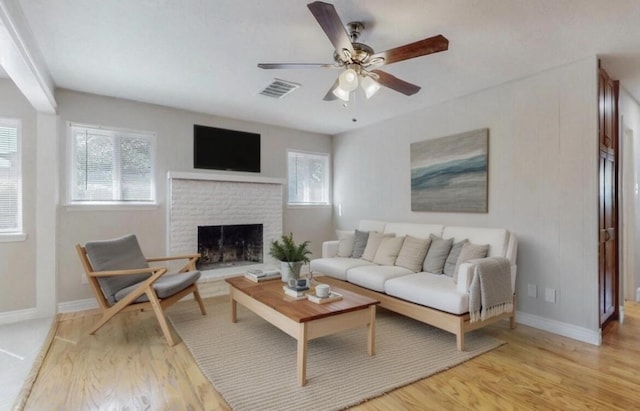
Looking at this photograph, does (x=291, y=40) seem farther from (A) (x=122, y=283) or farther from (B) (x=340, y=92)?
(A) (x=122, y=283)

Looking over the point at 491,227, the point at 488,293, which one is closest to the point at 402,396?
the point at 488,293

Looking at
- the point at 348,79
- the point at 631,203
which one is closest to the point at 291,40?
the point at 348,79

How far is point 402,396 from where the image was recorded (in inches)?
79.6

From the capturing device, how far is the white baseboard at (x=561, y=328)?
9.07 feet

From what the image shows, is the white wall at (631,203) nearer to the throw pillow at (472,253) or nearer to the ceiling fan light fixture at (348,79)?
the throw pillow at (472,253)

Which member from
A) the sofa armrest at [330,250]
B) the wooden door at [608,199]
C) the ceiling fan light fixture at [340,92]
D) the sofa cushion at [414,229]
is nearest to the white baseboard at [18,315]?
the sofa armrest at [330,250]

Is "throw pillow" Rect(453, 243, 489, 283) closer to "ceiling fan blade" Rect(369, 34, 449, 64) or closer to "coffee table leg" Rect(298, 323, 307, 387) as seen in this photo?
"coffee table leg" Rect(298, 323, 307, 387)

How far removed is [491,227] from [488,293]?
1.05 m

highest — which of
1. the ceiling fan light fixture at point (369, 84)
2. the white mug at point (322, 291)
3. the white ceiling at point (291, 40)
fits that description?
the white ceiling at point (291, 40)

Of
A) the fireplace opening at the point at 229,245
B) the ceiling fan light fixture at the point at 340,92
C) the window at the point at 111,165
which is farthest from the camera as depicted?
the fireplace opening at the point at 229,245

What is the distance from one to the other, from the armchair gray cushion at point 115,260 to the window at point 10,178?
46.5 inches

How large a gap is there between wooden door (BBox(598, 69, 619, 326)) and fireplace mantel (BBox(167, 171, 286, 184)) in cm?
386

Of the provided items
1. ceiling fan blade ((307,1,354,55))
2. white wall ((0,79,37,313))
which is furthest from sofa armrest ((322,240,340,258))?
white wall ((0,79,37,313))

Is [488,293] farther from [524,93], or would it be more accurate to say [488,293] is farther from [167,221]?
[167,221]
